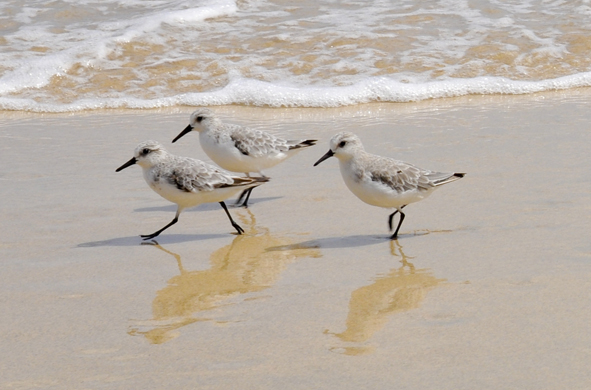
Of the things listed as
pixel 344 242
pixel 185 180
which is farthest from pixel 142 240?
pixel 344 242

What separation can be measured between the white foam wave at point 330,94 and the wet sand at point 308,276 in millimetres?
2005

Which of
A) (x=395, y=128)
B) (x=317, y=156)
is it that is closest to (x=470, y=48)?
(x=395, y=128)

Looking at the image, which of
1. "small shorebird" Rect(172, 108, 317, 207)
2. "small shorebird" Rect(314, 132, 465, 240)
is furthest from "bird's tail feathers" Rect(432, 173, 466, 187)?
"small shorebird" Rect(172, 108, 317, 207)

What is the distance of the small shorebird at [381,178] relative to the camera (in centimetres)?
→ 542

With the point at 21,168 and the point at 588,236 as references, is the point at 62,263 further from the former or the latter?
the point at 588,236

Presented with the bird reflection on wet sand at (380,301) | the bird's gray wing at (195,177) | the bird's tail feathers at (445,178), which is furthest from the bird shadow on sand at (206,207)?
the bird reflection on wet sand at (380,301)

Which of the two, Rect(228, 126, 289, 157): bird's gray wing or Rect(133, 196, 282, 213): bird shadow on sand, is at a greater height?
Rect(228, 126, 289, 157): bird's gray wing

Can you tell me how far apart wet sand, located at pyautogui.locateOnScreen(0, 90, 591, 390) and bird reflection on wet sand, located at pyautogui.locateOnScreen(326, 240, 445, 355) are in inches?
0.6

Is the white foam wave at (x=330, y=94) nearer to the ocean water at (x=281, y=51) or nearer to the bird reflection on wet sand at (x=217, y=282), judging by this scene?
the ocean water at (x=281, y=51)

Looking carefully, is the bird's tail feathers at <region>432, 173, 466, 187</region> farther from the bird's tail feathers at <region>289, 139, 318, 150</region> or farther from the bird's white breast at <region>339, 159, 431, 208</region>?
the bird's tail feathers at <region>289, 139, 318, 150</region>

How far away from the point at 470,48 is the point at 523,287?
800 cm

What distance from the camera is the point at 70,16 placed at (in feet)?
44.6

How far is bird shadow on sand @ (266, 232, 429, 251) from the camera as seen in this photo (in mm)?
5316

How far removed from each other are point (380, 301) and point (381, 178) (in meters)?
1.34
